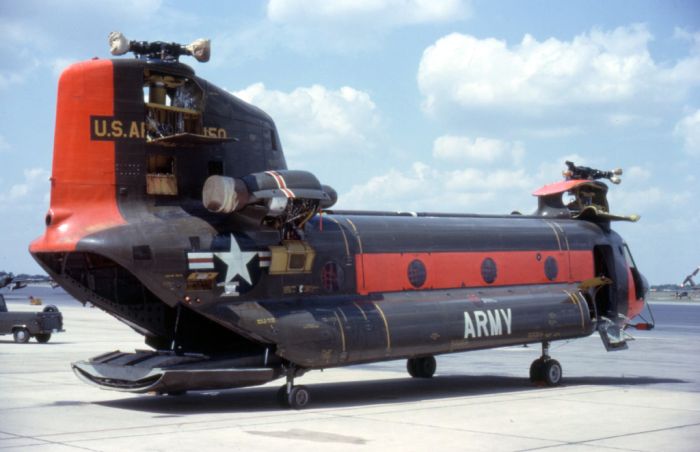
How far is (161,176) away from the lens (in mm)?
15531

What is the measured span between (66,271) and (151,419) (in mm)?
3099

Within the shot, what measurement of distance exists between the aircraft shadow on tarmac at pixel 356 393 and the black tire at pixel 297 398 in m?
0.32

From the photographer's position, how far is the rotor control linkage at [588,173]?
75.1ft

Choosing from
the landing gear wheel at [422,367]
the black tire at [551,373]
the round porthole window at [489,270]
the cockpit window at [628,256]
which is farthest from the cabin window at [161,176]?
the cockpit window at [628,256]

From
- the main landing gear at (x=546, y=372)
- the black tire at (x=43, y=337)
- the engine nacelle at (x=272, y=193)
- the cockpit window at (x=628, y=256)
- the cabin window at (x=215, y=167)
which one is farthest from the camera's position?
the black tire at (x=43, y=337)

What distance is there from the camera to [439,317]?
57.5 ft

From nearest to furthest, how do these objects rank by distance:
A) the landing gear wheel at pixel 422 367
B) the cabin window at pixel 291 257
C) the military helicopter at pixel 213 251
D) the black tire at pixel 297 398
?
the military helicopter at pixel 213 251
the black tire at pixel 297 398
the cabin window at pixel 291 257
the landing gear wheel at pixel 422 367

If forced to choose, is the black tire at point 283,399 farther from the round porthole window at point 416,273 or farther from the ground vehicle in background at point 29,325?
the ground vehicle in background at point 29,325

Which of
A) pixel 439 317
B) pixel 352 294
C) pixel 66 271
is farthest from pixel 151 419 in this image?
pixel 439 317

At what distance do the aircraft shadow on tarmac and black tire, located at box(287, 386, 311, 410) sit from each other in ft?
1.06

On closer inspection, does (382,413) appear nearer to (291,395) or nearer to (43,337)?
(291,395)

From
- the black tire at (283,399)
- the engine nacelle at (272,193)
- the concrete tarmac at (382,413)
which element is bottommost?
the concrete tarmac at (382,413)

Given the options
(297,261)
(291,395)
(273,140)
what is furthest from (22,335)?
(291,395)

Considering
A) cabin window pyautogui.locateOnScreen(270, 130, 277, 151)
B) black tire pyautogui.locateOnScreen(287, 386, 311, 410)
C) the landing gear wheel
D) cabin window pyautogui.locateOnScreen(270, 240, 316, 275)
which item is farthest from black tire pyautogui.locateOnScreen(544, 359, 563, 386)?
cabin window pyautogui.locateOnScreen(270, 130, 277, 151)
